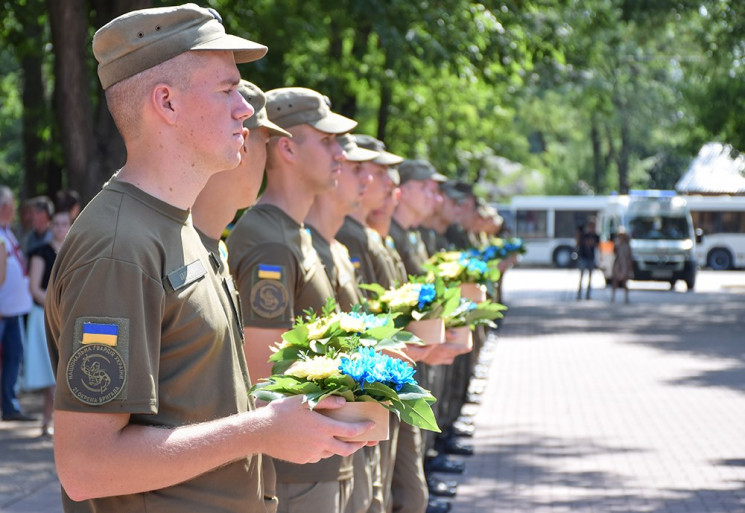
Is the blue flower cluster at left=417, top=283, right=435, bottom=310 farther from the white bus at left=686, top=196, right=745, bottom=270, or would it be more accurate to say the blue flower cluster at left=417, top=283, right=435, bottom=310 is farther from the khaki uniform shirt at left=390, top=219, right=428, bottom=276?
the white bus at left=686, top=196, right=745, bottom=270

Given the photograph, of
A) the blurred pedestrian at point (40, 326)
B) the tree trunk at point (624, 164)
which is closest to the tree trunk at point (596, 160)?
the tree trunk at point (624, 164)

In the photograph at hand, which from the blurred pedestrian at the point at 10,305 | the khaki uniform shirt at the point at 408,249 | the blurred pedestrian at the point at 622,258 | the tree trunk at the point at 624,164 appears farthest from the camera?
the tree trunk at the point at 624,164

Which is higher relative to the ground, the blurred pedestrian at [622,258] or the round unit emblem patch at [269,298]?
the round unit emblem patch at [269,298]

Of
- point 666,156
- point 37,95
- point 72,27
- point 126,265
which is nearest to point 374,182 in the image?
point 72,27

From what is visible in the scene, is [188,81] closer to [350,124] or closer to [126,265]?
[126,265]

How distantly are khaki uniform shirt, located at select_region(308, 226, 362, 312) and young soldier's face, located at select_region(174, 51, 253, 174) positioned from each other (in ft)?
7.43

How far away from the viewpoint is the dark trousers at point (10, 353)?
446 inches

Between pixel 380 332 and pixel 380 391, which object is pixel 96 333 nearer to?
pixel 380 391

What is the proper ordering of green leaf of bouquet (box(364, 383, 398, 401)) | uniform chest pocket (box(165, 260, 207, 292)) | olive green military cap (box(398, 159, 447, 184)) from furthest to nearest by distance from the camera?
olive green military cap (box(398, 159, 447, 184)), green leaf of bouquet (box(364, 383, 398, 401)), uniform chest pocket (box(165, 260, 207, 292))

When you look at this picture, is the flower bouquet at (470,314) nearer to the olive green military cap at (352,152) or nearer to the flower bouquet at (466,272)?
the olive green military cap at (352,152)

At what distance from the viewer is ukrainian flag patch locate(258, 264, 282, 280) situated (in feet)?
14.6

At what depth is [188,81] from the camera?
9.32 feet

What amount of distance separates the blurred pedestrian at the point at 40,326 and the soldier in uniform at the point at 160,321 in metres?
8.05

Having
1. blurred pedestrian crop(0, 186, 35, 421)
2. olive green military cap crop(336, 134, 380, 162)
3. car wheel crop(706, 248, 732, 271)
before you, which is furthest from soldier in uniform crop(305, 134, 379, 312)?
car wheel crop(706, 248, 732, 271)
